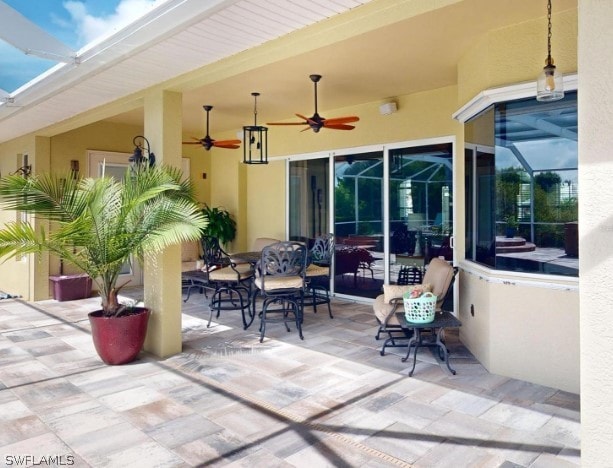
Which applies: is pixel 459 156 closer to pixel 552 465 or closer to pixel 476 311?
pixel 476 311

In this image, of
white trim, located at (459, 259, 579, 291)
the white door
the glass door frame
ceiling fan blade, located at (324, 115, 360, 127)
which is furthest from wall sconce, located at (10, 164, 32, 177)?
white trim, located at (459, 259, 579, 291)

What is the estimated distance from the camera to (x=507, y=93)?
3561 mm

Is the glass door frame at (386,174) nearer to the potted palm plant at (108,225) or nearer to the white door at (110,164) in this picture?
the white door at (110,164)

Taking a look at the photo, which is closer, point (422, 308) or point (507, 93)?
point (507, 93)

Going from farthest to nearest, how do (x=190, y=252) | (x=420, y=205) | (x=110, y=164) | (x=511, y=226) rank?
(x=190, y=252), (x=110, y=164), (x=420, y=205), (x=511, y=226)

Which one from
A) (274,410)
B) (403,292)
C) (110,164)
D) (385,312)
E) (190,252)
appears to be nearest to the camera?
(274,410)

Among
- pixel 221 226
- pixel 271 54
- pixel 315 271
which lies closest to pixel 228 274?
pixel 315 271

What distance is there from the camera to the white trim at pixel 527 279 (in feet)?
10.9

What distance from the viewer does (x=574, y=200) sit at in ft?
10.9

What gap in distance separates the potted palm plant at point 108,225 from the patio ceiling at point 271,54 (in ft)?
3.14

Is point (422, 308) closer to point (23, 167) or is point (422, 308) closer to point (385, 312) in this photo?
point (385, 312)

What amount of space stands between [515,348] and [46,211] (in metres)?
3.96

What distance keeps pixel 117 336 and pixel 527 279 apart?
3372mm

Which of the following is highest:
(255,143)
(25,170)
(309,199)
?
(255,143)
